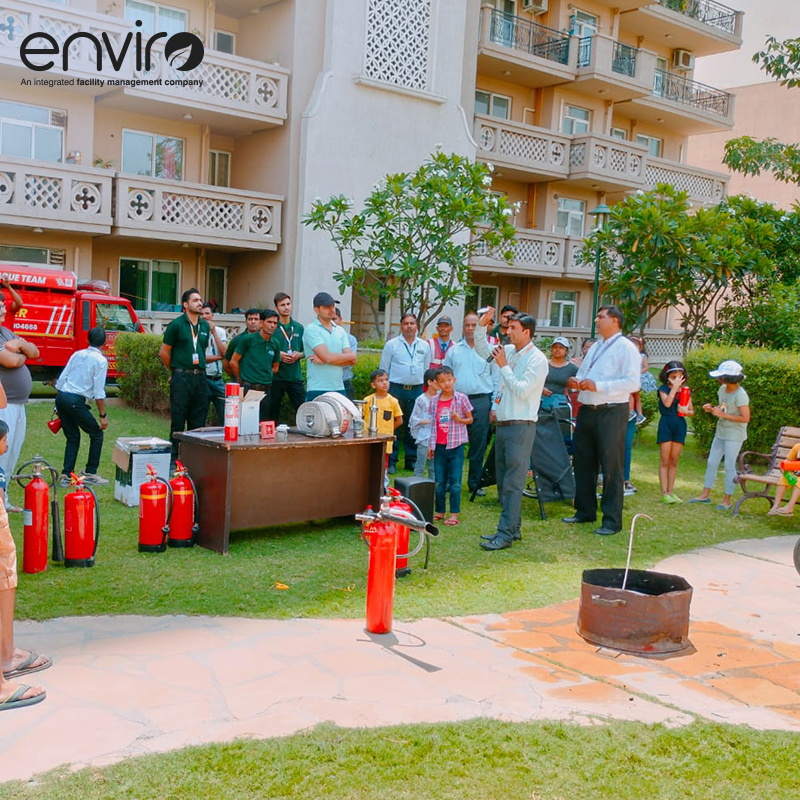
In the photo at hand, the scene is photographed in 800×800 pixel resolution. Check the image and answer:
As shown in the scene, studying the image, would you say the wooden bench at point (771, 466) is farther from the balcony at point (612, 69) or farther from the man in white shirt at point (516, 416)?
the balcony at point (612, 69)

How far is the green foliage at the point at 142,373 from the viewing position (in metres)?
15.6

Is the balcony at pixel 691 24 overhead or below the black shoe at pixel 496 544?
overhead

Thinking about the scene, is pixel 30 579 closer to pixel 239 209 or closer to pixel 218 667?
pixel 218 667

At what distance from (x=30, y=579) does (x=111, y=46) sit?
51.8 ft

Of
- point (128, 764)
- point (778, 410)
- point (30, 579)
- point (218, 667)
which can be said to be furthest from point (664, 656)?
point (778, 410)

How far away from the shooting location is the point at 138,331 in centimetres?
1844

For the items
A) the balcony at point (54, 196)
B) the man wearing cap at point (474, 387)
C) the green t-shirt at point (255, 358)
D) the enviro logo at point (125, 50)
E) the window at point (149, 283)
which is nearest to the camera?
the green t-shirt at point (255, 358)

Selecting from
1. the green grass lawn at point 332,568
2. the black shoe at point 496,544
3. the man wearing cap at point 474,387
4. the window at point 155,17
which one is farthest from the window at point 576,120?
the black shoe at point 496,544

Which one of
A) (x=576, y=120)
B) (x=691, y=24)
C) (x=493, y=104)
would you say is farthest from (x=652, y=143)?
(x=493, y=104)

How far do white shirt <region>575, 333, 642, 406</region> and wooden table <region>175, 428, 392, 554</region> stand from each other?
7.44 feet

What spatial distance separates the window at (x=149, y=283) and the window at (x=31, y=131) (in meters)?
3.09

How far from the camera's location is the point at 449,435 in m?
8.95

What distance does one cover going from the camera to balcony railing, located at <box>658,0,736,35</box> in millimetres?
32219

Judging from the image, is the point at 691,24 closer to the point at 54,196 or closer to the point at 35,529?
the point at 54,196
